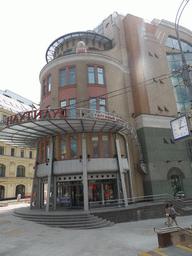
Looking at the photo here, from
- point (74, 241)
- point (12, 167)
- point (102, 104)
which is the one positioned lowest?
point (74, 241)

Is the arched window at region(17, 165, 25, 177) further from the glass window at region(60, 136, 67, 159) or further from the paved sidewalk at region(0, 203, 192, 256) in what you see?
the paved sidewalk at region(0, 203, 192, 256)

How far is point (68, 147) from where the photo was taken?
72.3 ft

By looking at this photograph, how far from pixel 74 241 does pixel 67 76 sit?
62.7ft

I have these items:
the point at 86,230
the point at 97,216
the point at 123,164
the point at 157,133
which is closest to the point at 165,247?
the point at 86,230

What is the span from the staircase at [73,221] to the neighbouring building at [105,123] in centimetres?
212

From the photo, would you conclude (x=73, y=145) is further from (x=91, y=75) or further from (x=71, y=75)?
(x=91, y=75)

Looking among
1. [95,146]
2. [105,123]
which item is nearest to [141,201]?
[95,146]

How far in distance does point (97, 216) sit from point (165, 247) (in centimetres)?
843

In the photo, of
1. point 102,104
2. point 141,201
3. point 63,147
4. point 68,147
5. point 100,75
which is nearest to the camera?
point 68,147

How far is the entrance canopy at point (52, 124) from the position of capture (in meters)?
17.5

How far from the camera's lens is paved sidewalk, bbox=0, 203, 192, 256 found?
33.5 ft

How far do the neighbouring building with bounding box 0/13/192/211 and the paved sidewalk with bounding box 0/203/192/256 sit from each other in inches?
196

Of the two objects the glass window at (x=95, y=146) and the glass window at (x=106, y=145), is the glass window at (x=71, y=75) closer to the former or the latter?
the glass window at (x=95, y=146)

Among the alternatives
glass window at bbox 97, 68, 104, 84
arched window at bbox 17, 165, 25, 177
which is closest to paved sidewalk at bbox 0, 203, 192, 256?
glass window at bbox 97, 68, 104, 84
